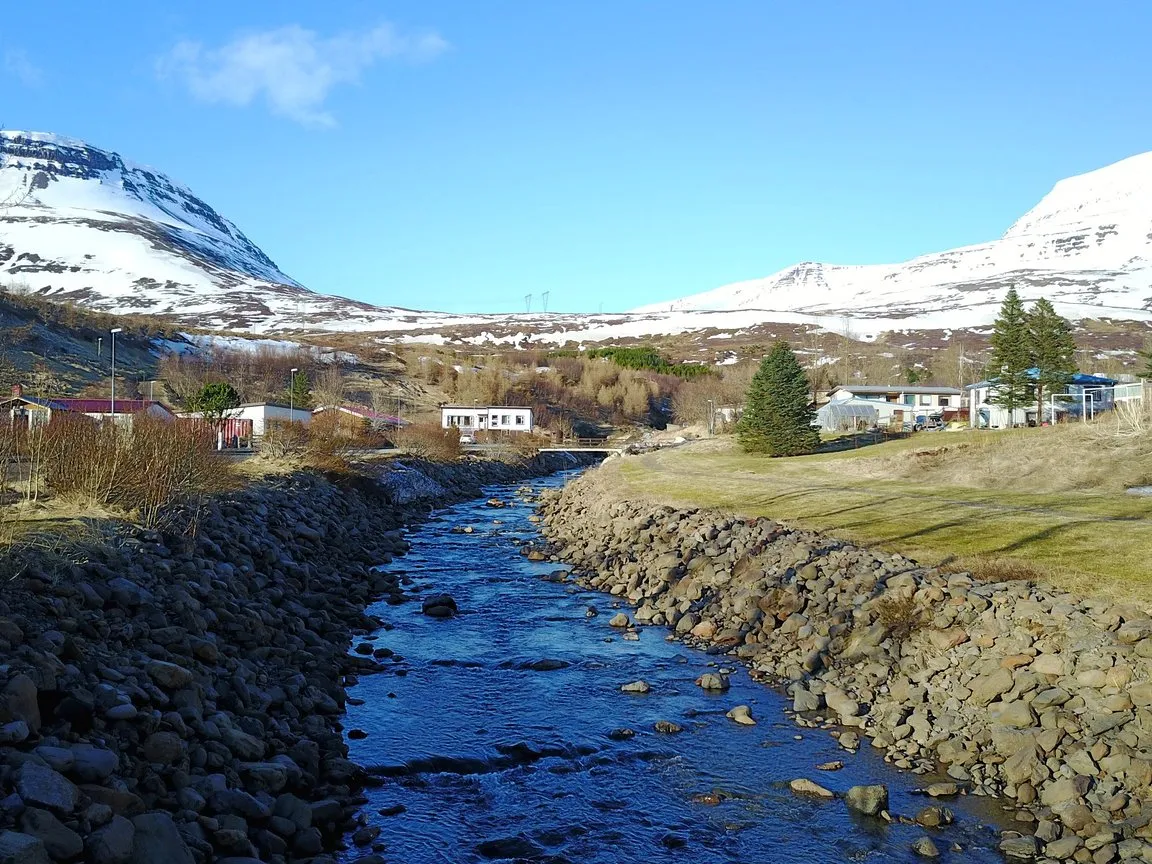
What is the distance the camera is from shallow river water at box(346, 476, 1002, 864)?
9.80m

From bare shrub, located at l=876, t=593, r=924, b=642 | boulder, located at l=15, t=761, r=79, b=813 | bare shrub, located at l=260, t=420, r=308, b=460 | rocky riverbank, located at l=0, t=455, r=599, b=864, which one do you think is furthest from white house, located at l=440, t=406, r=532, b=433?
boulder, located at l=15, t=761, r=79, b=813

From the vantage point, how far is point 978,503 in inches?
1035

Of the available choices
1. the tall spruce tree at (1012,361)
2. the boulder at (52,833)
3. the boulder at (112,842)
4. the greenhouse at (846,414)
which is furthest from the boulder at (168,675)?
the greenhouse at (846,414)

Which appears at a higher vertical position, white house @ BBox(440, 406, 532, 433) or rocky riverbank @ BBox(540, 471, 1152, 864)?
white house @ BBox(440, 406, 532, 433)

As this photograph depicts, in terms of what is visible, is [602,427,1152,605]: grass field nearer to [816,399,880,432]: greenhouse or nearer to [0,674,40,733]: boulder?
[0,674,40,733]: boulder

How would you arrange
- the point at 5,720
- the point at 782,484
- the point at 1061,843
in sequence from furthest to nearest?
the point at 782,484
the point at 1061,843
the point at 5,720

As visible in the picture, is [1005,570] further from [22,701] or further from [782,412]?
[782,412]

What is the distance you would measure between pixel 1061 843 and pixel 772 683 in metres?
5.97

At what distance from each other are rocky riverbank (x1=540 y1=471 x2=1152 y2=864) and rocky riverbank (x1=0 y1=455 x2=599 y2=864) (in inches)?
273

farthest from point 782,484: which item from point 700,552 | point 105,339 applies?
point 105,339

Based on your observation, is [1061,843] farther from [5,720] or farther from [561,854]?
[5,720]

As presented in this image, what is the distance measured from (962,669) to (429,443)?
5363 centimetres

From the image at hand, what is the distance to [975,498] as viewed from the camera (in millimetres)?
27688

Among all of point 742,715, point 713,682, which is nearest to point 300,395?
point 713,682
